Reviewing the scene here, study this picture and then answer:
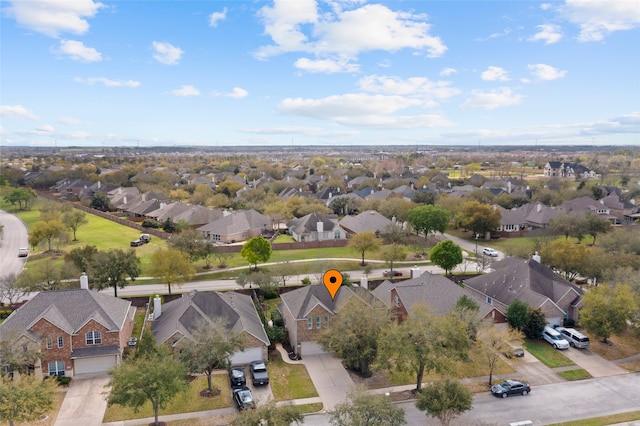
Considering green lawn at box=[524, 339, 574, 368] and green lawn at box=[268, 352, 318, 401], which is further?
green lawn at box=[524, 339, 574, 368]

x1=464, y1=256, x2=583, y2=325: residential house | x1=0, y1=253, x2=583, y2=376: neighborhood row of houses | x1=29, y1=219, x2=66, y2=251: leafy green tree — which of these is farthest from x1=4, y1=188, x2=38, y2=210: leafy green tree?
x1=464, y1=256, x2=583, y2=325: residential house

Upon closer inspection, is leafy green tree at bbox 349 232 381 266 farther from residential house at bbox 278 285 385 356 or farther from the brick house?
the brick house

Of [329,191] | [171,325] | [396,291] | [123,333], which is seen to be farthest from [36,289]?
[329,191]

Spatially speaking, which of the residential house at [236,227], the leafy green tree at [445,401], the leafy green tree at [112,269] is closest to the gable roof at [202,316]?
the leafy green tree at [112,269]

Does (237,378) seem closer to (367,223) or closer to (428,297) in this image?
(428,297)

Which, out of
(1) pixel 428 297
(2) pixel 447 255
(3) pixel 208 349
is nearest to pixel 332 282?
(1) pixel 428 297
